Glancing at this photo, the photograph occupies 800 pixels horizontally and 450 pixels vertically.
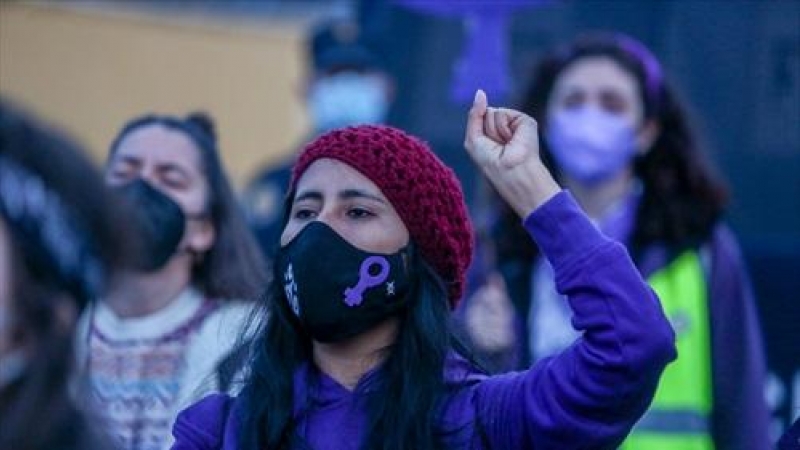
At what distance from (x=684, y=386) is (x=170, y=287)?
130 centimetres

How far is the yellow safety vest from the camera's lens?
4.36 metres

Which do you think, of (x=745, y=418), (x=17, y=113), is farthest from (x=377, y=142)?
(x=745, y=418)

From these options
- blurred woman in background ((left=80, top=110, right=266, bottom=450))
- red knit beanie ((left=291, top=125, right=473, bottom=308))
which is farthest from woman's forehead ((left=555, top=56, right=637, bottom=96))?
red knit beanie ((left=291, top=125, right=473, bottom=308))

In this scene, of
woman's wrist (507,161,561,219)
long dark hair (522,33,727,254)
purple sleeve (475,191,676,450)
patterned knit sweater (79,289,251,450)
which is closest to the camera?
purple sleeve (475,191,676,450)

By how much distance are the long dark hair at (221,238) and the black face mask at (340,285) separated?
4.56 ft

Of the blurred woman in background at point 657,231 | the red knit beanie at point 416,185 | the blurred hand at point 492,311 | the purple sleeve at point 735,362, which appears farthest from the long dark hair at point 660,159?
the red knit beanie at point 416,185

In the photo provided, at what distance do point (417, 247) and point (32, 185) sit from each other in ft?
4.05

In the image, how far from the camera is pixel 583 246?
284 cm

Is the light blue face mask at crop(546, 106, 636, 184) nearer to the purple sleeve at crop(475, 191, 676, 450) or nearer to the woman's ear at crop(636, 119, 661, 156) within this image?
the woman's ear at crop(636, 119, 661, 156)

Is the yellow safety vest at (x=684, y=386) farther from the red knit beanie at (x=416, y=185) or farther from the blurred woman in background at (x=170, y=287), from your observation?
the red knit beanie at (x=416, y=185)

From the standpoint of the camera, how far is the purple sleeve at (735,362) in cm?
425

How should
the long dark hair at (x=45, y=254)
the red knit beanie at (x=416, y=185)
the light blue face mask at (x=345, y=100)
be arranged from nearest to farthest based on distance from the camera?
the long dark hair at (x=45, y=254) → the red knit beanie at (x=416, y=185) → the light blue face mask at (x=345, y=100)

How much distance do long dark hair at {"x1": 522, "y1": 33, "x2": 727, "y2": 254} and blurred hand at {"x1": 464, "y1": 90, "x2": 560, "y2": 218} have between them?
1607mm

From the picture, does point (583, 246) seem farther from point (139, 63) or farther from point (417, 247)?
point (139, 63)
